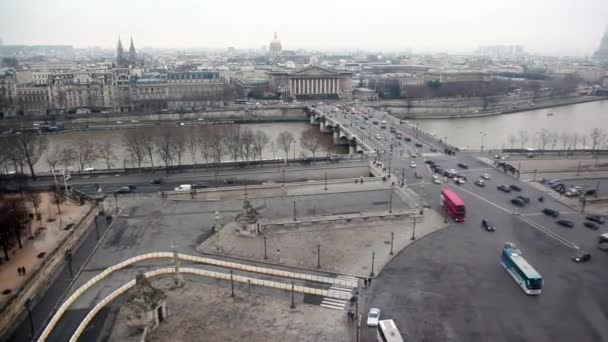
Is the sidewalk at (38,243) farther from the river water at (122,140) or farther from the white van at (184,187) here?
the river water at (122,140)

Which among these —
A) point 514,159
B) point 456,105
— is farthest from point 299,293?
point 456,105

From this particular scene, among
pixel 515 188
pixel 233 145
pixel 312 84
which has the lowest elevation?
pixel 515 188

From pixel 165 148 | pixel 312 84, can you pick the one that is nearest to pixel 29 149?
pixel 165 148

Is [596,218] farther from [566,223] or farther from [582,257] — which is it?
[582,257]

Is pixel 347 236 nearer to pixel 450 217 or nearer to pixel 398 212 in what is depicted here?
pixel 398 212

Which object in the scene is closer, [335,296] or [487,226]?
[335,296]

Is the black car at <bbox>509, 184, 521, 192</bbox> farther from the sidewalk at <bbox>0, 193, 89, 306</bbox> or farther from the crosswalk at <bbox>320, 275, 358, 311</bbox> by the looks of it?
the sidewalk at <bbox>0, 193, 89, 306</bbox>

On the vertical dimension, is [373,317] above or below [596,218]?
below
